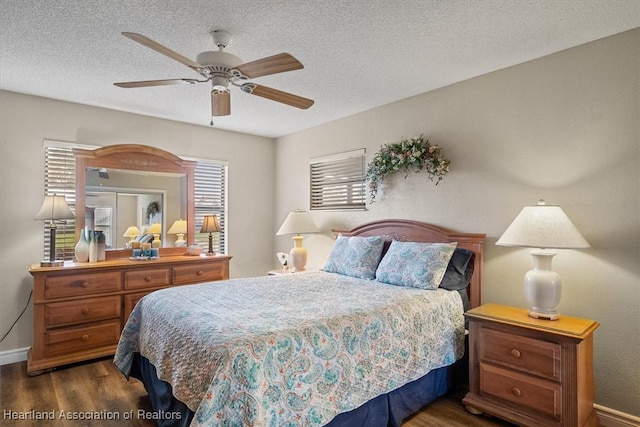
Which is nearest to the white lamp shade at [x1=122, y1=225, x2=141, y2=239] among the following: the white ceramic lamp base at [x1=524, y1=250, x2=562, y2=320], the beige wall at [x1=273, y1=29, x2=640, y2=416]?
the beige wall at [x1=273, y1=29, x2=640, y2=416]

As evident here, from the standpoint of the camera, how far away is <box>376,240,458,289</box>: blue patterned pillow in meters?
2.80

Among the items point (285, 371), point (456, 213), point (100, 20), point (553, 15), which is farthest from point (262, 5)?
point (456, 213)

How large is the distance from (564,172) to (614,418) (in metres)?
1.63

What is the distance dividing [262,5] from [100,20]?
1.01 metres

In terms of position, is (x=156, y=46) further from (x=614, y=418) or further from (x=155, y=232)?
(x=614, y=418)

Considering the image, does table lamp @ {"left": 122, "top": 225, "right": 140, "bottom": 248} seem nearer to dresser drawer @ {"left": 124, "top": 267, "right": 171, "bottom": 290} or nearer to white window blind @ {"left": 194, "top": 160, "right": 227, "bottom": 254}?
dresser drawer @ {"left": 124, "top": 267, "right": 171, "bottom": 290}

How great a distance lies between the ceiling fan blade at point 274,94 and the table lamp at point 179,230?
2.47 m

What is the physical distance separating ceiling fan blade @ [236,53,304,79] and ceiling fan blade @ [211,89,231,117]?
0.23 meters

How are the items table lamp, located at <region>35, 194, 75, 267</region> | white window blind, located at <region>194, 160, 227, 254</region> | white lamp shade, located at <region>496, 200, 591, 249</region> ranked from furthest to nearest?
white window blind, located at <region>194, 160, 227, 254</region> → table lamp, located at <region>35, 194, 75, 267</region> → white lamp shade, located at <region>496, 200, 591, 249</region>

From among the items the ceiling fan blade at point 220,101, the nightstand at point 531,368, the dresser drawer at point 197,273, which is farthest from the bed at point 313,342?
the ceiling fan blade at point 220,101

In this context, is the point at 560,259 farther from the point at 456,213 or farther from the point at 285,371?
the point at 285,371

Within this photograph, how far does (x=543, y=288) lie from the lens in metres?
2.30

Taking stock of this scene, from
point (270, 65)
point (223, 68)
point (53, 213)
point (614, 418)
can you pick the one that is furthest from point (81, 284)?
point (614, 418)

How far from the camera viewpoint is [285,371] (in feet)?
5.65
